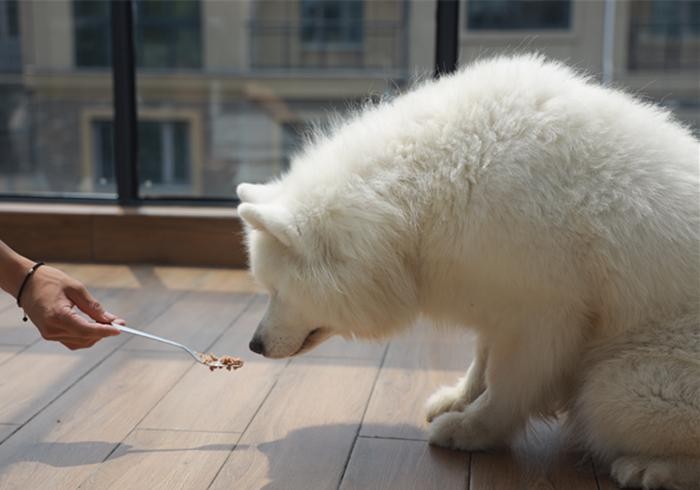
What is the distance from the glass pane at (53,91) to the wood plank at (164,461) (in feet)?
9.27

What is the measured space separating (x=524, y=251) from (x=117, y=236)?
2687 millimetres

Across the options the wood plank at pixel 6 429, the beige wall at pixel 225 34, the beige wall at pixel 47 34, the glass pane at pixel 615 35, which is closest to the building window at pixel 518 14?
the glass pane at pixel 615 35

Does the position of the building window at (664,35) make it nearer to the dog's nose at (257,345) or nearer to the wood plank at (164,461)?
the dog's nose at (257,345)

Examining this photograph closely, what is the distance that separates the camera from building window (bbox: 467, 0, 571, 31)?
5.95 meters

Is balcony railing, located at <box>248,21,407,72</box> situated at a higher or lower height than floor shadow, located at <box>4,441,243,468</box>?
higher

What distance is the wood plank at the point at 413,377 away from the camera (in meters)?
2.25

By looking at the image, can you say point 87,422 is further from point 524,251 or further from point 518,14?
point 518,14

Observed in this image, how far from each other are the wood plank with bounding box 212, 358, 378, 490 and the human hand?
457 millimetres

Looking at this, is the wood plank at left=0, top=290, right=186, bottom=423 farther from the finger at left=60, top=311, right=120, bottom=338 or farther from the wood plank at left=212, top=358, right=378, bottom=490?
the wood plank at left=212, top=358, right=378, bottom=490

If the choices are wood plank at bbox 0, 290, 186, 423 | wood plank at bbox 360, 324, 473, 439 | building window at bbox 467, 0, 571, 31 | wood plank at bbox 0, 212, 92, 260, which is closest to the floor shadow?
wood plank at bbox 0, 290, 186, 423

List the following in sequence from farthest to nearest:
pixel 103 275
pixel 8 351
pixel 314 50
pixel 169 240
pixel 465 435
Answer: pixel 314 50
pixel 169 240
pixel 103 275
pixel 8 351
pixel 465 435

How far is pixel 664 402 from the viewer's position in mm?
1805

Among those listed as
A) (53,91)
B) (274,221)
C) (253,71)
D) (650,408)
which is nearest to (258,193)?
(274,221)

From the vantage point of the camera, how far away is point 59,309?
1842 mm
